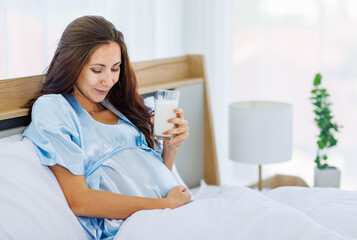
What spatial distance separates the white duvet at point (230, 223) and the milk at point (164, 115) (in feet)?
0.98

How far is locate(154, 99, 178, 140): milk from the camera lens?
1741mm

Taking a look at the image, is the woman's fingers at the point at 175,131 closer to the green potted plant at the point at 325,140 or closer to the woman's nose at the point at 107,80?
the woman's nose at the point at 107,80

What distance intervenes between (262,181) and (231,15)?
3.67 feet

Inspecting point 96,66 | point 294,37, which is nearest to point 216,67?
point 294,37

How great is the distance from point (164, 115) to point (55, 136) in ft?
1.19

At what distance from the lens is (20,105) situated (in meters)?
1.80

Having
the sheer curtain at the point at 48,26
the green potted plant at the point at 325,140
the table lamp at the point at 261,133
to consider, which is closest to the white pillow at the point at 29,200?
the sheer curtain at the point at 48,26

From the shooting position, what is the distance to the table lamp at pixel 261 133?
8.25ft

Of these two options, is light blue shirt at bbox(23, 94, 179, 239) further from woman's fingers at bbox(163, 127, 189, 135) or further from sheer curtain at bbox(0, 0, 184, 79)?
sheer curtain at bbox(0, 0, 184, 79)

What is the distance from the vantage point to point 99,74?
1741 millimetres

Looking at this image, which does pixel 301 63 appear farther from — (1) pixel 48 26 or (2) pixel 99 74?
(2) pixel 99 74

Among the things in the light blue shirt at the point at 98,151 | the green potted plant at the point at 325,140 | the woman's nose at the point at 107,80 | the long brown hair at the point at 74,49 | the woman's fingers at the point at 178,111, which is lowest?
the green potted plant at the point at 325,140

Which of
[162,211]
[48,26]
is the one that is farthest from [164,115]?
[48,26]

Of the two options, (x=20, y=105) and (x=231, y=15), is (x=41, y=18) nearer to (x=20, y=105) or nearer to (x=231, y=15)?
(x=20, y=105)
